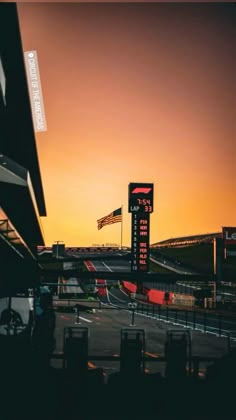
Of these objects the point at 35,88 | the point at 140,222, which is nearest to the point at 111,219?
the point at 140,222

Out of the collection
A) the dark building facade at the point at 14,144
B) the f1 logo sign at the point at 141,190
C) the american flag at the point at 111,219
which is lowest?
the dark building facade at the point at 14,144

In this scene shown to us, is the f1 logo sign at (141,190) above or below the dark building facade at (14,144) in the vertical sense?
above

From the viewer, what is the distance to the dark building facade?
7359mm

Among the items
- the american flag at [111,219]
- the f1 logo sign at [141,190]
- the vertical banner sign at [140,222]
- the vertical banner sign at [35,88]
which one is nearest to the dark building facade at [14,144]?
the vertical banner sign at [35,88]

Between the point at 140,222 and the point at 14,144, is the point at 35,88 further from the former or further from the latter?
the point at 140,222

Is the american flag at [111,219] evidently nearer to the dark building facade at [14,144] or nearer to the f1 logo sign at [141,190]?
the f1 logo sign at [141,190]

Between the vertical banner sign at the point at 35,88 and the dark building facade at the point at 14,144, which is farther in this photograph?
the vertical banner sign at the point at 35,88

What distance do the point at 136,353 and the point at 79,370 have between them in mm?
1293

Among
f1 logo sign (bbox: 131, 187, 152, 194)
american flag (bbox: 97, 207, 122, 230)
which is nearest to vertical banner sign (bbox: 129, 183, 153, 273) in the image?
f1 logo sign (bbox: 131, 187, 152, 194)

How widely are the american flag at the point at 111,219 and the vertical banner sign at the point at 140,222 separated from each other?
5.76 m

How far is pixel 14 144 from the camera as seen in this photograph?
49.0ft

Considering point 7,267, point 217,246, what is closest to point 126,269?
point 217,246

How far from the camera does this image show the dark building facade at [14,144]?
7.36 metres

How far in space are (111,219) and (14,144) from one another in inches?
1838
